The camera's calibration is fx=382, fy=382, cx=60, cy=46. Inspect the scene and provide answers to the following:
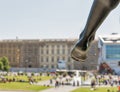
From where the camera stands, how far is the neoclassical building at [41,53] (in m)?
102

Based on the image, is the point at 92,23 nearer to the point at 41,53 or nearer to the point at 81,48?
the point at 81,48

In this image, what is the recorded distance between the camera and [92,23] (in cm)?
205

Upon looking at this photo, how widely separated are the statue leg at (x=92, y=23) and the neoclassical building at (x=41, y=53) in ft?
320

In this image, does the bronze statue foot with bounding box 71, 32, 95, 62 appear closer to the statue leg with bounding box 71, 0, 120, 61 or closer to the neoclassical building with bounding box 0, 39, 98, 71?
the statue leg with bounding box 71, 0, 120, 61

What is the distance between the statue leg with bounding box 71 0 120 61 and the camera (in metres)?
1.91

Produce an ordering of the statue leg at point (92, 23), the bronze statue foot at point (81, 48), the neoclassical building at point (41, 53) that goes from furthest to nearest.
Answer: the neoclassical building at point (41, 53) < the bronze statue foot at point (81, 48) < the statue leg at point (92, 23)

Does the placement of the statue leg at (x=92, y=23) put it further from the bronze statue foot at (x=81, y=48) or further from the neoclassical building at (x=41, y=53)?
the neoclassical building at (x=41, y=53)

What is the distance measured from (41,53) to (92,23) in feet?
337

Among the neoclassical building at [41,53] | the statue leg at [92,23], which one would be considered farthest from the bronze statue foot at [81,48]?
the neoclassical building at [41,53]

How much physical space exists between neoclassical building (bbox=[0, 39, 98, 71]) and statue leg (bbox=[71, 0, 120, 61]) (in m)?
97.7

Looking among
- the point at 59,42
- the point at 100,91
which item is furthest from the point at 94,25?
the point at 59,42

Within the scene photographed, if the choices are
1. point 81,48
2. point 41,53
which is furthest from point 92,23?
point 41,53

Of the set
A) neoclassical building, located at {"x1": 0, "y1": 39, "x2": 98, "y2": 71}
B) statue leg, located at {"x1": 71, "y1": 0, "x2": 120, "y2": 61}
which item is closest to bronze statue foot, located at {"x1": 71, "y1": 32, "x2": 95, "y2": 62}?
statue leg, located at {"x1": 71, "y1": 0, "x2": 120, "y2": 61}

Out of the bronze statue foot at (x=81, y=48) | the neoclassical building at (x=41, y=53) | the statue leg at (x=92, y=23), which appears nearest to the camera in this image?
the statue leg at (x=92, y=23)
